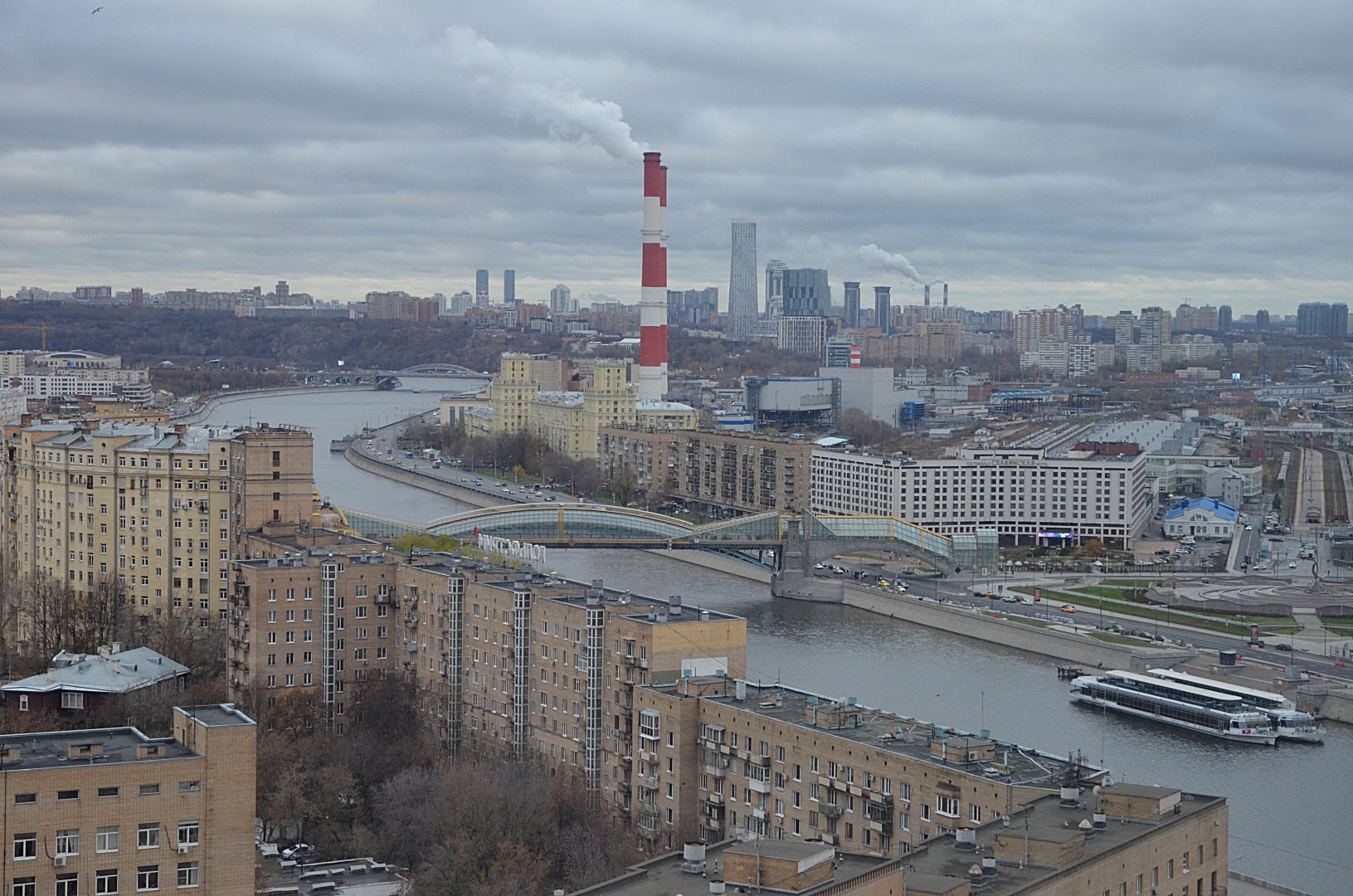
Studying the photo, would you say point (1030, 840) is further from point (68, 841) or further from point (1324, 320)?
point (1324, 320)

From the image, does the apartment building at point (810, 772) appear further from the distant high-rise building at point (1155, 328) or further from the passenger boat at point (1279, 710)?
the distant high-rise building at point (1155, 328)

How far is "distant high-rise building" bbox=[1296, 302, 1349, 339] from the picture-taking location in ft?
338

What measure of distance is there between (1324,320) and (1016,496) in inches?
3145

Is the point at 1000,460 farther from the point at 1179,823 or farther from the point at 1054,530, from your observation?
the point at 1179,823

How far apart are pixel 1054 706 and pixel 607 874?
8318 millimetres

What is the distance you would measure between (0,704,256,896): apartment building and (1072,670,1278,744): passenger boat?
35.9 ft

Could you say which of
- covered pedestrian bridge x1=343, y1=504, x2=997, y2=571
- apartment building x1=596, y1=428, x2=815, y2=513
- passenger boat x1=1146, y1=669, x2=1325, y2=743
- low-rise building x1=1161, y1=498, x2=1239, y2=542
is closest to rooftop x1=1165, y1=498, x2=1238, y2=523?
low-rise building x1=1161, y1=498, x2=1239, y2=542

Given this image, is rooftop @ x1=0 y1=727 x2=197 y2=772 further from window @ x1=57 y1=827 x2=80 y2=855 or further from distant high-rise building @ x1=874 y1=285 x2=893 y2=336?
distant high-rise building @ x1=874 y1=285 x2=893 y2=336

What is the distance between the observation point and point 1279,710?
16.9 meters

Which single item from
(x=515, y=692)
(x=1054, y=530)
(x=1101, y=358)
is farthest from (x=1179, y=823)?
(x=1101, y=358)

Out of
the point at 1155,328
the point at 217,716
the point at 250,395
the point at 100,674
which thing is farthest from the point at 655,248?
the point at 1155,328

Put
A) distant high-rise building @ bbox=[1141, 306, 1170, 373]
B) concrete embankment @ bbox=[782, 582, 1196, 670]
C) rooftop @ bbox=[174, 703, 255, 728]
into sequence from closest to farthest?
rooftop @ bbox=[174, 703, 255, 728]
concrete embankment @ bbox=[782, 582, 1196, 670]
distant high-rise building @ bbox=[1141, 306, 1170, 373]

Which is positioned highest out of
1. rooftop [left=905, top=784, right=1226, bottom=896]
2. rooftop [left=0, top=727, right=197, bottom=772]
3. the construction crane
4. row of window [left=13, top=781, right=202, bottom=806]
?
the construction crane

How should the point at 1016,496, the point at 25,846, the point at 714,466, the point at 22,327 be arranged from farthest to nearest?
the point at 22,327
the point at 714,466
the point at 1016,496
the point at 25,846
